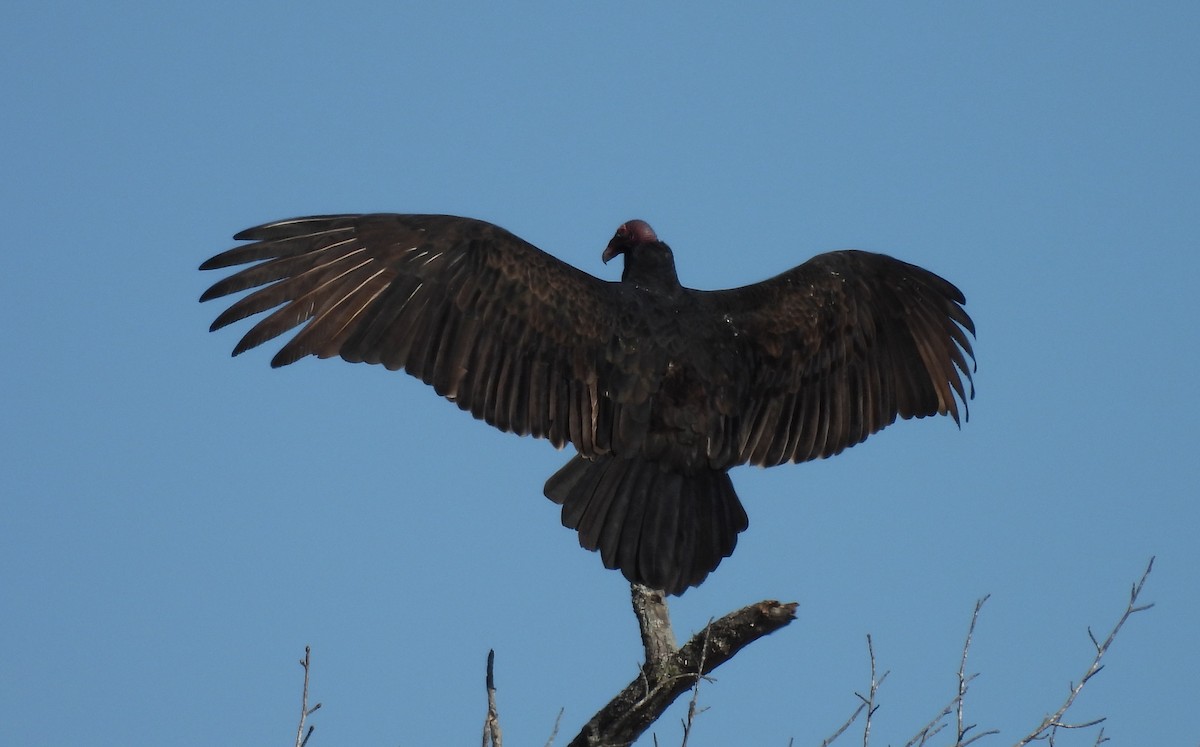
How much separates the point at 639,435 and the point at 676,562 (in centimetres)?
46

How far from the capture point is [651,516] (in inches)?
166

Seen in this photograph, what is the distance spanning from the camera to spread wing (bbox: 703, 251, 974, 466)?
477 centimetres

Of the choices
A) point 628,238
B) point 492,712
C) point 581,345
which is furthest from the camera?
point 628,238

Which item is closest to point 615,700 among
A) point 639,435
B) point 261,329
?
point 639,435

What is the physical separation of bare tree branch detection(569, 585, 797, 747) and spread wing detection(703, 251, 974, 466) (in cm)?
89

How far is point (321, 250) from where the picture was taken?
456 centimetres

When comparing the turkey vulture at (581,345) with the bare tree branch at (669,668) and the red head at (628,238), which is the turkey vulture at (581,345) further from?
the bare tree branch at (669,668)

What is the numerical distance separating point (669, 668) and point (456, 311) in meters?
1.40

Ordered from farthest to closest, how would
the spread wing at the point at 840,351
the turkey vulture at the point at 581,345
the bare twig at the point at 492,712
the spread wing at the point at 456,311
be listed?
1. the spread wing at the point at 840,351
2. the spread wing at the point at 456,311
3. the turkey vulture at the point at 581,345
4. the bare twig at the point at 492,712

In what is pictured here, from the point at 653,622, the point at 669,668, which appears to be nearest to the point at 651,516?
the point at 653,622

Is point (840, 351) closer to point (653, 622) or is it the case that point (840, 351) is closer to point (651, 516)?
point (651, 516)

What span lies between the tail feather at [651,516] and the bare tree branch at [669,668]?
27 centimetres

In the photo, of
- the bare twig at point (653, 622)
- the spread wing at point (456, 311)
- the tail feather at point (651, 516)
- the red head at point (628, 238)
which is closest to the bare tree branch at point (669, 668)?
the bare twig at point (653, 622)

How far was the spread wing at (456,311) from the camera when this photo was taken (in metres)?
4.50
